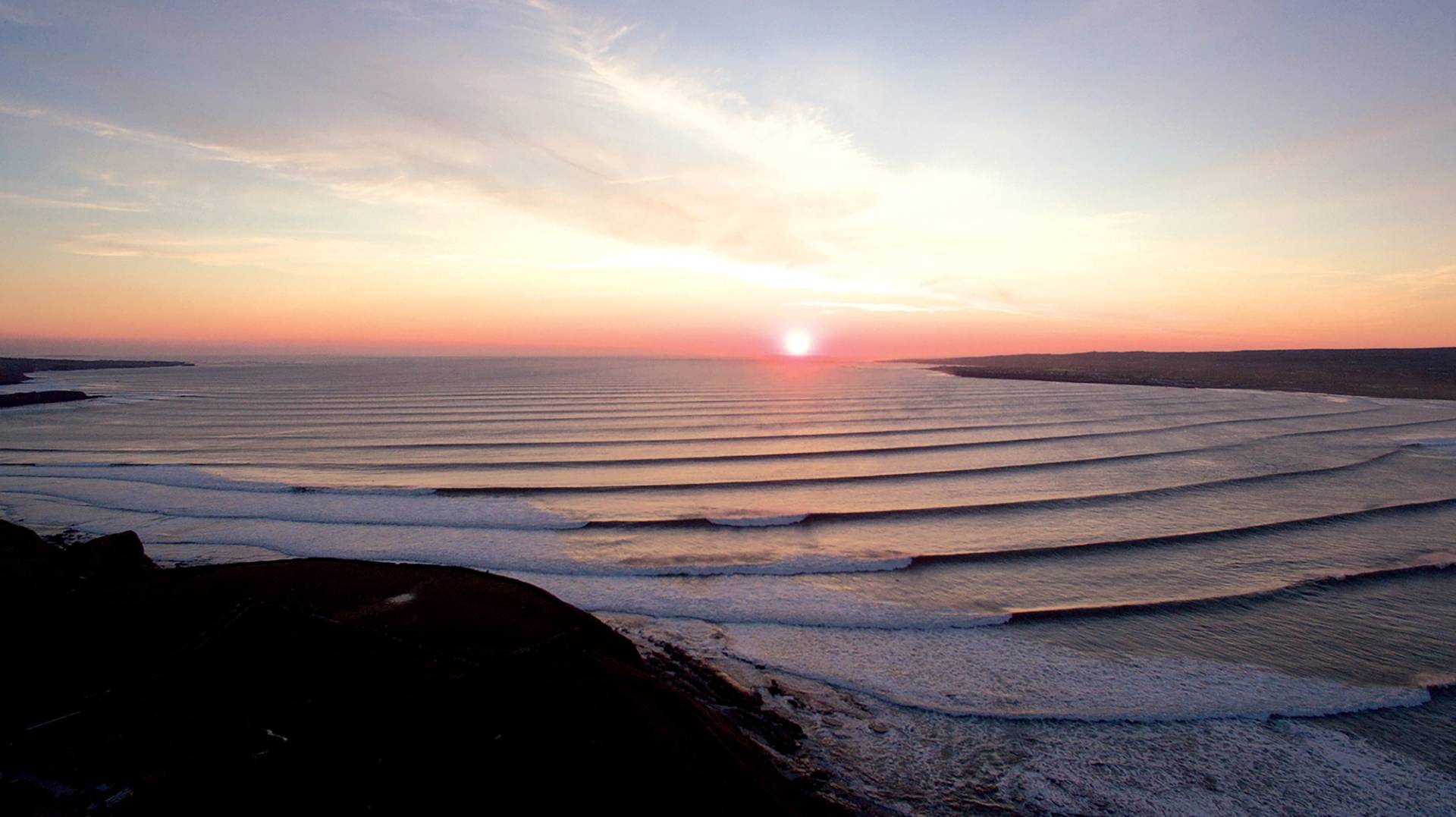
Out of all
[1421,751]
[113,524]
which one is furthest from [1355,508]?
[113,524]

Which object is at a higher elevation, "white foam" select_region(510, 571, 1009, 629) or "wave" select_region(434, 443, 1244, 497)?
"wave" select_region(434, 443, 1244, 497)

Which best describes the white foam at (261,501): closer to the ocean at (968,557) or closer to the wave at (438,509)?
the wave at (438,509)

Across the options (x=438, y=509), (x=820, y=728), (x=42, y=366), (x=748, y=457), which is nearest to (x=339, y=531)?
(x=438, y=509)

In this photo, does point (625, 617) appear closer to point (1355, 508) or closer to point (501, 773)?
point (501, 773)

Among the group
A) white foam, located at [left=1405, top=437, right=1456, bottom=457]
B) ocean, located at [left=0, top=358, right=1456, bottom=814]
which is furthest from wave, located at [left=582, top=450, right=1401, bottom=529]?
white foam, located at [left=1405, top=437, right=1456, bottom=457]

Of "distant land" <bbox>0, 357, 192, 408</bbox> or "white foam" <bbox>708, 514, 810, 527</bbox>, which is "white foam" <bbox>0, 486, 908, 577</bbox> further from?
"distant land" <bbox>0, 357, 192, 408</bbox>

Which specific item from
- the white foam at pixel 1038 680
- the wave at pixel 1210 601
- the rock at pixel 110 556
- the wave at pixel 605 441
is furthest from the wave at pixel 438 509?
the rock at pixel 110 556

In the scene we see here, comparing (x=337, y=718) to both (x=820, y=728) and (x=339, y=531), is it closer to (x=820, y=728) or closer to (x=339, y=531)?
(x=820, y=728)
